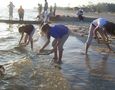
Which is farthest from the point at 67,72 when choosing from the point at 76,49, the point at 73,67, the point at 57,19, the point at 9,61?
the point at 57,19

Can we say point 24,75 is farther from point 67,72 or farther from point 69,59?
point 69,59

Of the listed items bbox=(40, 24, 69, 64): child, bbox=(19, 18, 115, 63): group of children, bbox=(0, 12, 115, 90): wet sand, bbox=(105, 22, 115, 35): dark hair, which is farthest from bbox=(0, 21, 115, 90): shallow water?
bbox=(105, 22, 115, 35): dark hair

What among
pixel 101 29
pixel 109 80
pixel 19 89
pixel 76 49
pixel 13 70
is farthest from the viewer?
pixel 76 49

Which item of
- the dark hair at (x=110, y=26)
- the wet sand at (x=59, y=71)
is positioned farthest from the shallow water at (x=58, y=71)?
the dark hair at (x=110, y=26)

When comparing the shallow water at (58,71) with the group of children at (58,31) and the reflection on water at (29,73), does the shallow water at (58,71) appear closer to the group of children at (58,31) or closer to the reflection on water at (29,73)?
the reflection on water at (29,73)

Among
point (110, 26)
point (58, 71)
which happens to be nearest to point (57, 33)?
point (58, 71)

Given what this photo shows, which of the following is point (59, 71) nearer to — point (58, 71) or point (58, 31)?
point (58, 71)

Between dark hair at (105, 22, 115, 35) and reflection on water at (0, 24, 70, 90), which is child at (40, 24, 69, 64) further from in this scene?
dark hair at (105, 22, 115, 35)

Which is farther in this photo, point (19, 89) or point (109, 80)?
point (109, 80)

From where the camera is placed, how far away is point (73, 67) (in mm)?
10633

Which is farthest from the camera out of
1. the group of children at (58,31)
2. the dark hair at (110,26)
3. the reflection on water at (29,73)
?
the dark hair at (110,26)

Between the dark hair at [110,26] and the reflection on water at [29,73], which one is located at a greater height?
the dark hair at [110,26]

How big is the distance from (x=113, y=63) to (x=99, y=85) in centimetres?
315

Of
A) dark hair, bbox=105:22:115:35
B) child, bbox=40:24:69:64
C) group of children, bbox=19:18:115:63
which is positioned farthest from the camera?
dark hair, bbox=105:22:115:35
